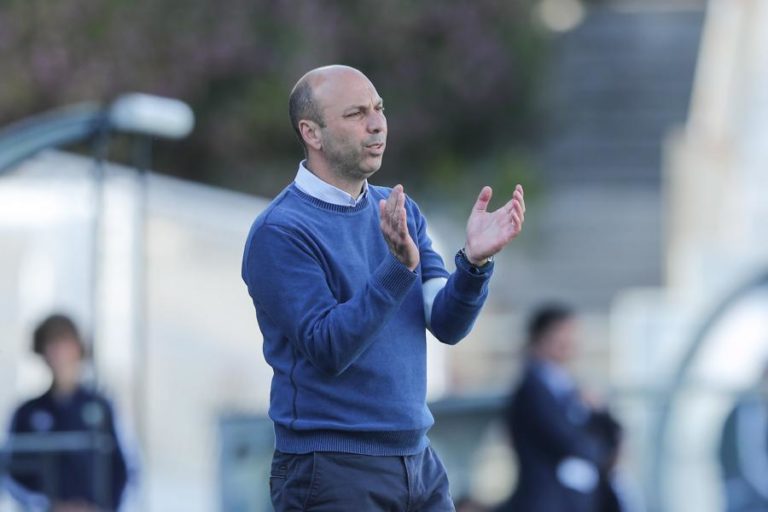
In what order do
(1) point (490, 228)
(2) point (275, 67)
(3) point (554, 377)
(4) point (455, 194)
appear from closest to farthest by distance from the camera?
(1) point (490, 228) → (3) point (554, 377) → (2) point (275, 67) → (4) point (455, 194)

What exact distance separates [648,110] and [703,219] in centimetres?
274

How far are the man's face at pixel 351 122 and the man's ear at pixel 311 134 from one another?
0.01 m

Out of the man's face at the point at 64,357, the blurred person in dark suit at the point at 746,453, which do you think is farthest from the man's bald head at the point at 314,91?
the blurred person in dark suit at the point at 746,453

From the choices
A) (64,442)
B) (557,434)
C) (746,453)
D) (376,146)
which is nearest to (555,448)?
(557,434)

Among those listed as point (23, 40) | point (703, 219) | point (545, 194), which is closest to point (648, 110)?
point (545, 194)

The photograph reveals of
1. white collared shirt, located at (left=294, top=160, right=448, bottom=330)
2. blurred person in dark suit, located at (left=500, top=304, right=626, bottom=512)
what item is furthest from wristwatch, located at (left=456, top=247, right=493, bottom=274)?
blurred person in dark suit, located at (left=500, top=304, right=626, bottom=512)

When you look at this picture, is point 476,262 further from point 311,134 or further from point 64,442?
point 64,442

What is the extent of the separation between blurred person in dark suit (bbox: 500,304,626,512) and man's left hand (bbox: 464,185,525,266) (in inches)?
185

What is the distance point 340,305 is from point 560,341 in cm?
495

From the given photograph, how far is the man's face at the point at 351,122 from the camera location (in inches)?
150

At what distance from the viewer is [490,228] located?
375cm

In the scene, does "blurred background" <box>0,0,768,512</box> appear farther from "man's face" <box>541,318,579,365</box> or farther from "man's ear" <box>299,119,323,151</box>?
"man's ear" <box>299,119,323,151</box>

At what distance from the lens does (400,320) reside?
12.9ft

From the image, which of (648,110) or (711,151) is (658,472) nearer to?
(711,151)
